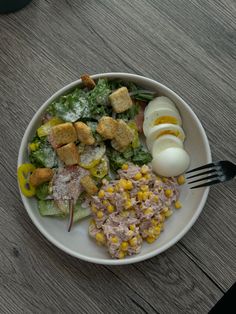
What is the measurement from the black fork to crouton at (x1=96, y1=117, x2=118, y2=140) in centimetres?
29

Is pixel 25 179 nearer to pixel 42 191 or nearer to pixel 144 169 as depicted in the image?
pixel 42 191

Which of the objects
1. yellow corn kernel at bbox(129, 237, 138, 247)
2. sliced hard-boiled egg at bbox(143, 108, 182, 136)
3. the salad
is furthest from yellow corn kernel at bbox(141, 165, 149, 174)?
yellow corn kernel at bbox(129, 237, 138, 247)

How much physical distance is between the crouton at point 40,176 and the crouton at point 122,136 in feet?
0.77

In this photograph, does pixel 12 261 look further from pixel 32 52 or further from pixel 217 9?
pixel 217 9

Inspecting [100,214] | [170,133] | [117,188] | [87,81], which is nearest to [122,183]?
[117,188]

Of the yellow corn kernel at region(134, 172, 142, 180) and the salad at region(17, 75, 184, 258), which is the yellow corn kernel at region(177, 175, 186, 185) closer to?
the salad at region(17, 75, 184, 258)

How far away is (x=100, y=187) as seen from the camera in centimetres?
154

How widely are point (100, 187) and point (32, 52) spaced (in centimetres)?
54

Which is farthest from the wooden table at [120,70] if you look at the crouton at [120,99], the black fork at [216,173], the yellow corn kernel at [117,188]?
the yellow corn kernel at [117,188]

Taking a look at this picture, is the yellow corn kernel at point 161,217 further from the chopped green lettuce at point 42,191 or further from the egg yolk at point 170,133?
the chopped green lettuce at point 42,191

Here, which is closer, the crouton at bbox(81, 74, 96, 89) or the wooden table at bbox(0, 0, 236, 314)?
the crouton at bbox(81, 74, 96, 89)

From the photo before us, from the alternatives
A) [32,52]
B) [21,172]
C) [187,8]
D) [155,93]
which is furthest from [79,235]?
[187,8]

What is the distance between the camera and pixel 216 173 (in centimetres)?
152

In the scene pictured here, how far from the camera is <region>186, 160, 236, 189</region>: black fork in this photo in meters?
1.51
